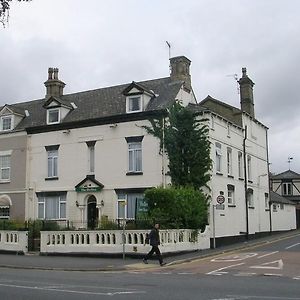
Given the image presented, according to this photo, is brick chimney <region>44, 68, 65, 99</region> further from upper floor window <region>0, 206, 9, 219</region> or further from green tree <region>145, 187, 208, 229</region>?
green tree <region>145, 187, 208, 229</region>

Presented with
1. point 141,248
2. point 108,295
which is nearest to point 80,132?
point 141,248

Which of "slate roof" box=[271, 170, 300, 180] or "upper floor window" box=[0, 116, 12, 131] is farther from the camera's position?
"slate roof" box=[271, 170, 300, 180]

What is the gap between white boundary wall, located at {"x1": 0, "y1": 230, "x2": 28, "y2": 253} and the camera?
27984 millimetres

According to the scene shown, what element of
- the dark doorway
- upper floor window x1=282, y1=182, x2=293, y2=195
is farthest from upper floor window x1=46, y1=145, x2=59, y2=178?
upper floor window x1=282, y1=182, x2=293, y2=195

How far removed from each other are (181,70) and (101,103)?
6056mm

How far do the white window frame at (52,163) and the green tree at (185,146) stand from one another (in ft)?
27.5

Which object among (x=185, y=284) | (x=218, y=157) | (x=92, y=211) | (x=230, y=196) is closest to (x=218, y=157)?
(x=218, y=157)

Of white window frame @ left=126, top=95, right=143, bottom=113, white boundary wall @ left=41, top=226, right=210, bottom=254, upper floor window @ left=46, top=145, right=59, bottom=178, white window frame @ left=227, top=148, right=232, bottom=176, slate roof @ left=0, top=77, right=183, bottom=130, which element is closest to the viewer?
white boundary wall @ left=41, top=226, right=210, bottom=254

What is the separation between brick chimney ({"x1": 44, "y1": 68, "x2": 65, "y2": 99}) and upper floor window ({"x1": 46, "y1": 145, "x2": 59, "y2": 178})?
211 inches

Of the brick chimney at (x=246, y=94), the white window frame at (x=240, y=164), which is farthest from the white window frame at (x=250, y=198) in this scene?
the brick chimney at (x=246, y=94)

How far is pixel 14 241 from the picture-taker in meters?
28.5

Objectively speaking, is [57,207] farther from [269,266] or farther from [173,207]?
[269,266]

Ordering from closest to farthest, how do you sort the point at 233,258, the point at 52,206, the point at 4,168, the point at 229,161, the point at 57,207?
the point at 233,258 → the point at 229,161 → the point at 57,207 → the point at 52,206 → the point at 4,168

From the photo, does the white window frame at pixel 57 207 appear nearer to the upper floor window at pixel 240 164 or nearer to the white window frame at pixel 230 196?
the white window frame at pixel 230 196
